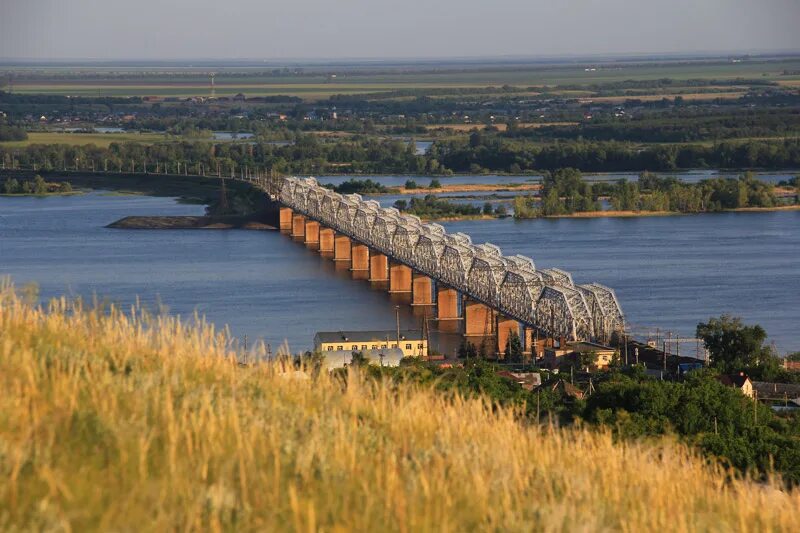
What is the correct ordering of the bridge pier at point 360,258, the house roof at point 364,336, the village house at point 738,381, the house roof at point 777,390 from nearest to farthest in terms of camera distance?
the village house at point 738,381 → the house roof at point 777,390 → the house roof at point 364,336 → the bridge pier at point 360,258

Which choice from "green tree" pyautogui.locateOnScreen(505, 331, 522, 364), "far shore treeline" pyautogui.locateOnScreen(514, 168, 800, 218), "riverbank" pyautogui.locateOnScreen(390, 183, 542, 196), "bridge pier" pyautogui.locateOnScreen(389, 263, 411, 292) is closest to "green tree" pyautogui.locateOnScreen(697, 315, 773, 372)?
"green tree" pyautogui.locateOnScreen(505, 331, 522, 364)

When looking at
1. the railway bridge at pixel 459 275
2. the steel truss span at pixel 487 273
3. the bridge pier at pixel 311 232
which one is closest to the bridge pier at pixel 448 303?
the railway bridge at pixel 459 275

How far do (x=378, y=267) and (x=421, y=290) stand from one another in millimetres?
5584

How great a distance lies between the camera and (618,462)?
22.5 feet

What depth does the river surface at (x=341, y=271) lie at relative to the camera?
32.7 meters

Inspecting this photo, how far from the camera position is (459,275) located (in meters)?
37.1

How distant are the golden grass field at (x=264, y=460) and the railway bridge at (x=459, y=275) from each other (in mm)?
21713

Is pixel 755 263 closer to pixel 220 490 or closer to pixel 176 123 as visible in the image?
pixel 220 490

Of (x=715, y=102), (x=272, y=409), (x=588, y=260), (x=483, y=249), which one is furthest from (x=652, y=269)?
(x=715, y=102)

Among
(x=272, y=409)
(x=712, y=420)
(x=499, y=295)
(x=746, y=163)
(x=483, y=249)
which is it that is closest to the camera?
(x=272, y=409)

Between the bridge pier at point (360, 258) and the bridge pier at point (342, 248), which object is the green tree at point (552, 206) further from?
the bridge pier at point (360, 258)

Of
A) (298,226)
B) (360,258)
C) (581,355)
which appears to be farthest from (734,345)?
(298,226)

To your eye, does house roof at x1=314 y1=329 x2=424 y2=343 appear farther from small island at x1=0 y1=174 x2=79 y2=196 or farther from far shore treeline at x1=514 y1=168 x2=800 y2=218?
small island at x1=0 y1=174 x2=79 y2=196

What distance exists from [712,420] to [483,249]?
2132 centimetres
